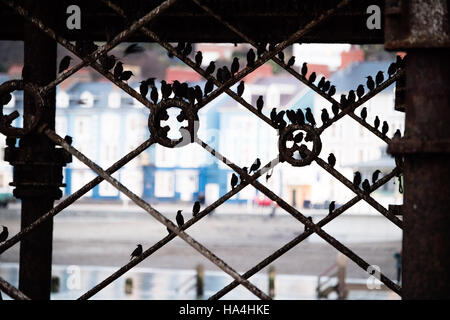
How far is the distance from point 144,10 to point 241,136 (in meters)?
63.6

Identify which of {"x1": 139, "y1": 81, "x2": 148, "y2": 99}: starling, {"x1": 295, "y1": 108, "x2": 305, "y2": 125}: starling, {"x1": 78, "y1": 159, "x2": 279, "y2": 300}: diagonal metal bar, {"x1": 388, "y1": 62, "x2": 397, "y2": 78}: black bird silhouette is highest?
{"x1": 388, "y1": 62, "x2": 397, "y2": 78}: black bird silhouette

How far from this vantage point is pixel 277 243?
40.0 metres

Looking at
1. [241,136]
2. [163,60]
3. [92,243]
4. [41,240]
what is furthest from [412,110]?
[163,60]

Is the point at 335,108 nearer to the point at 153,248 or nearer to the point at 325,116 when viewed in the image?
the point at 325,116

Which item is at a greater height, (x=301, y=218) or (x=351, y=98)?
(x=351, y=98)

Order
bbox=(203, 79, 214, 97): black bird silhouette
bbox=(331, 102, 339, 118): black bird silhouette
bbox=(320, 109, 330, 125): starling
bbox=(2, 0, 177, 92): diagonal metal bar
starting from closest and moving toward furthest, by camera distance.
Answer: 1. bbox=(2, 0, 177, 92): diagonal metal bar
2. bbox=(203, 79, 214, 97): black bird silhouette
3. bbox=(320, 109, 330, 125): starling
4. bbox=(331, 102, 339, 118): black bird silhouette

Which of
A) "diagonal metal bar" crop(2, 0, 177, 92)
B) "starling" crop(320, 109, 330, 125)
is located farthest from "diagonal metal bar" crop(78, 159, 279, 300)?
"starling" crop(320, 109, 330, 125)

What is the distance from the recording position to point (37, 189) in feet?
15.1

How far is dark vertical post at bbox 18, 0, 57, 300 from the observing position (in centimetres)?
450

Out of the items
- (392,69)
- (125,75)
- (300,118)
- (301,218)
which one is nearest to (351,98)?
(392,69)

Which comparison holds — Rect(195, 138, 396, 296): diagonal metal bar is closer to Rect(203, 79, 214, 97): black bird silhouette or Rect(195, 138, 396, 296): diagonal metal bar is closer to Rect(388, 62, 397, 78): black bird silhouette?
Rect(203, 79, 214, 97): black bird silhouette

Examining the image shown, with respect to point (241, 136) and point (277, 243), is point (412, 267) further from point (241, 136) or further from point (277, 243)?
point (241, 136)

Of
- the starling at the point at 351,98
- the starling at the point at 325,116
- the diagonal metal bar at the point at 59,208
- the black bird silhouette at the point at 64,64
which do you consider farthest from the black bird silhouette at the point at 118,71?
the starling at the point at 351,98

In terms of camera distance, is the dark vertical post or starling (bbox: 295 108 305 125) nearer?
starling (bbox: 295 108 305 125)
